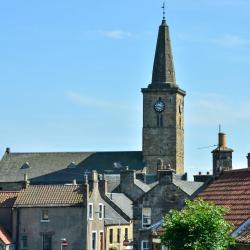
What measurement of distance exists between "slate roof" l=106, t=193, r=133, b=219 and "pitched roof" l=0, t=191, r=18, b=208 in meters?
16.0

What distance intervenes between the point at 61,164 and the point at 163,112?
64.0ft

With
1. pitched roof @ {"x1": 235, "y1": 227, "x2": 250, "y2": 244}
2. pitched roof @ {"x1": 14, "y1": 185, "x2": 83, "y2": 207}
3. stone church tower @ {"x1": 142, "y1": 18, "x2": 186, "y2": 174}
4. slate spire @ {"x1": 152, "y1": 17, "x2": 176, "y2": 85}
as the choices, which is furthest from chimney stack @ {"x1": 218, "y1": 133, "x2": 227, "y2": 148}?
slate spire @ {"x1": 152, "y1": 17, "x2": 176, "y2": 85}

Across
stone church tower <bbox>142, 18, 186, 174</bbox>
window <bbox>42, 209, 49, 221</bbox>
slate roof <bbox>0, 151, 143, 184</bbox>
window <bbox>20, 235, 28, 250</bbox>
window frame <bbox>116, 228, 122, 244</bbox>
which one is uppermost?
stone church tower <bbox>142, 18, 186, 174</bbox>

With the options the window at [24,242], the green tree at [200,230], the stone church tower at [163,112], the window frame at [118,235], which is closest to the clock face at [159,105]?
the stone church tower at [163,112]

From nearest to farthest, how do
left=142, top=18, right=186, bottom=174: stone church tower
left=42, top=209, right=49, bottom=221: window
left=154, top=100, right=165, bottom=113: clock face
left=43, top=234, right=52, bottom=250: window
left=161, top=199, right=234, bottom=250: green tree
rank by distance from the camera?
left=161, top=199, right=234, bottom=250: green tree → left=43, top=234, right=52, bottom=250: window → left=42, top=209, right=49, bottom=221: window → left=142, top=18, right=186, bottom=174: stone church tower → left=154, top=100, right=165, bottom=113: clock face

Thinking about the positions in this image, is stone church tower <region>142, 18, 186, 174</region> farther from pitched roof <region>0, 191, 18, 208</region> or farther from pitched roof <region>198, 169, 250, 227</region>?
pitched roof <region>198, 169, 250, 227</region>

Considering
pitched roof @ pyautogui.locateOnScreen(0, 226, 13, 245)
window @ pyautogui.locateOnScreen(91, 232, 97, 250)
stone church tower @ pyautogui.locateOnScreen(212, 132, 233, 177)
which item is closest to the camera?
stone church tower @ pyautogui.locateOnScreen(212, 132, 233, 177)

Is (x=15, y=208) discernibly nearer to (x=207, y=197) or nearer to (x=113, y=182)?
(x=207, y=197)

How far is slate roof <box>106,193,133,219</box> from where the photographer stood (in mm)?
84250

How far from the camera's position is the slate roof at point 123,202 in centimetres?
8425

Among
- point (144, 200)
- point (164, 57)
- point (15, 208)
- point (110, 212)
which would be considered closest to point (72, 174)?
point (164, 57)

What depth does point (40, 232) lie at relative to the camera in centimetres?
6781

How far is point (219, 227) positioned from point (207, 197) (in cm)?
694

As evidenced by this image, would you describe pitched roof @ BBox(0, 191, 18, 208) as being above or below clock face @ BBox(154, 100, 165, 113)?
below
